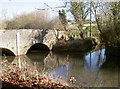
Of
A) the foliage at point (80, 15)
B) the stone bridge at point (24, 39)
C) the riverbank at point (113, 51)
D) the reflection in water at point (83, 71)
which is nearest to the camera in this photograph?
the reflection in water at point (83, 71)

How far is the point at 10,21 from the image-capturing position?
11.1 meters

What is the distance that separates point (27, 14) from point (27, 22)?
63 cm

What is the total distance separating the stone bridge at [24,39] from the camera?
29.0 feet

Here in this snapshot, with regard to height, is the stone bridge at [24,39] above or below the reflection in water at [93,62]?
above

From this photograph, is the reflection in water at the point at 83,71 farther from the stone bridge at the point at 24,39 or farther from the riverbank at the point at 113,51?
the stone bridge at the point at 24,39

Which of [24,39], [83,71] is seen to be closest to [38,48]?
[24,39]

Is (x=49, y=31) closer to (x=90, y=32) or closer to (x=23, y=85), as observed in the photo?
(x=90, y=32)

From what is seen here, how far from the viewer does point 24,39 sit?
9758 millimetres

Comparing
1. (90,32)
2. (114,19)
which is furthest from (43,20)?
(114,19)

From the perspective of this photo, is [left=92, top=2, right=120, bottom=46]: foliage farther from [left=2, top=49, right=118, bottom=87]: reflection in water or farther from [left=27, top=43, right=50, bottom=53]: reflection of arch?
[left=27, top=43, right=50, bottom=53]: reflection of arch

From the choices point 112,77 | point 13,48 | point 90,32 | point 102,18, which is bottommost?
point 112,77

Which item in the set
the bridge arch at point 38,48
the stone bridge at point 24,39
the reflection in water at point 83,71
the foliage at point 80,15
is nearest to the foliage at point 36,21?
the stone bridge at point 24,39

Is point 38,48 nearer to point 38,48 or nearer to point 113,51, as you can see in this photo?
point 38,48

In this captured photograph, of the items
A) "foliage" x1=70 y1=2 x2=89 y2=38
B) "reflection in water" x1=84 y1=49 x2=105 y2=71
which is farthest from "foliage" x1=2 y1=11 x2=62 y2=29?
"reflection in water" x1=84 y1=49 x2=105 y2=71
